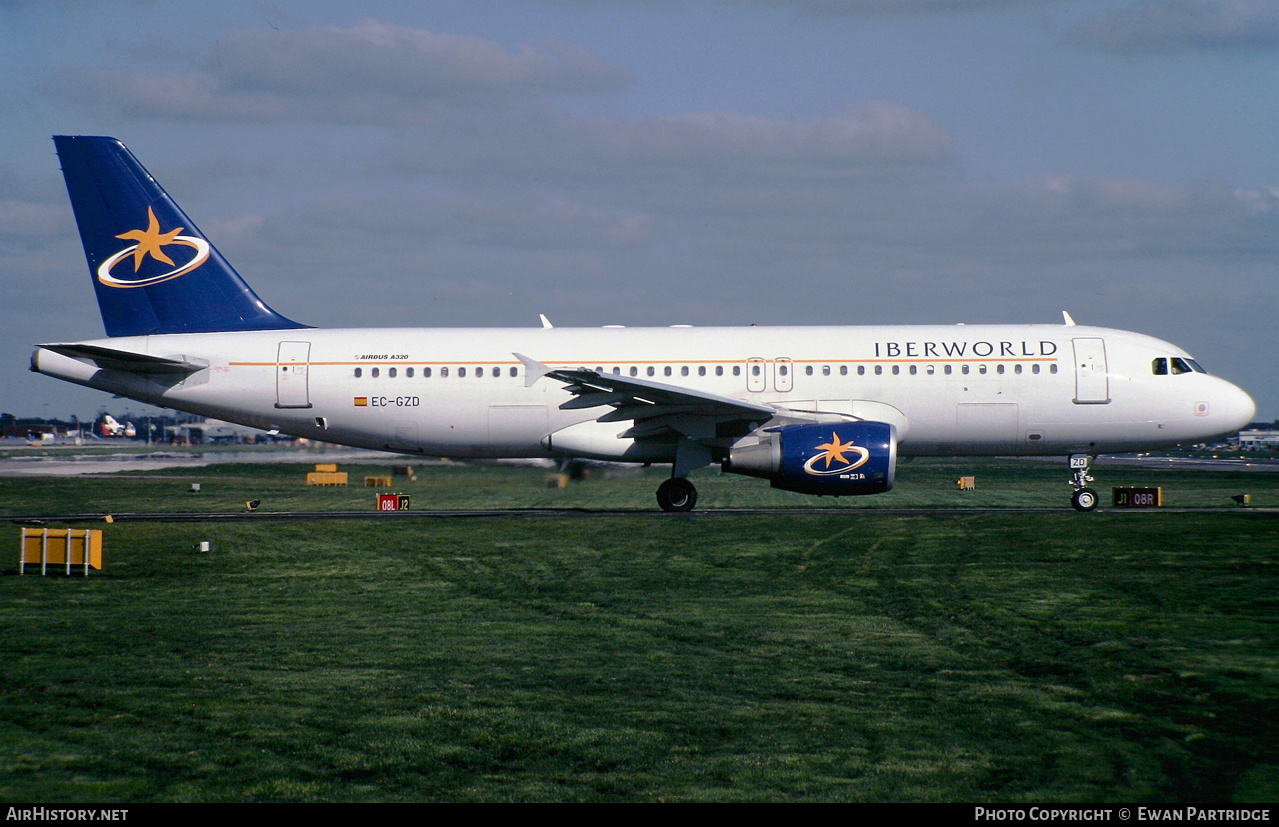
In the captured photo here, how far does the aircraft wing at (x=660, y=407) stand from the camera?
2320cm

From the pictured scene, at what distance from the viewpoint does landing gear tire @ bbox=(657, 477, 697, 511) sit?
25688 mm

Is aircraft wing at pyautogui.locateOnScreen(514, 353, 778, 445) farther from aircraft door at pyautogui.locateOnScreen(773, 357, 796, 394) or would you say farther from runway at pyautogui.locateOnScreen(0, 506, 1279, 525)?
runway at pyautogui.locateOnScreen(0, 506, 1279, 525)

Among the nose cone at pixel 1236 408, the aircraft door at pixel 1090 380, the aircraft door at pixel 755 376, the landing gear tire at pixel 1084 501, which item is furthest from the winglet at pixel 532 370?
the nose cone at pixel 1236 408

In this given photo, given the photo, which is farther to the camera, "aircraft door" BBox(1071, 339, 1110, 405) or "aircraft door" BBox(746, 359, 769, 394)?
"aircraft door" BBox(746, 359, 769, 394)

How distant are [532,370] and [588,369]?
1.37m

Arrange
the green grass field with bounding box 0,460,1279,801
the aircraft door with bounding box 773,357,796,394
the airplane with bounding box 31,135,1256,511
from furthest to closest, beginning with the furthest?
1. the aircraft door with bounding box 773,357,796,394
2. the airplane with bounding box 31,135,1256,511
3. the green grass field with bounding box 0,460,1279,801

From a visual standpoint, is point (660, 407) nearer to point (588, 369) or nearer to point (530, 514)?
point (588, 369)

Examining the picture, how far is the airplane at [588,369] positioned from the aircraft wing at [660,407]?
59 millimetres

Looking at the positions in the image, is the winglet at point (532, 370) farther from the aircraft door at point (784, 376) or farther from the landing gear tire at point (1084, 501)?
the landing gear tire at point (1084, 501)

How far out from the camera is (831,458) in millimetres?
23172

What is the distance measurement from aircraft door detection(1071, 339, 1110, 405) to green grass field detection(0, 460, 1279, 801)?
160 inches

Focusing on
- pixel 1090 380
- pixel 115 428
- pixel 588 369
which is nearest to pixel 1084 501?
pixel 1090 380

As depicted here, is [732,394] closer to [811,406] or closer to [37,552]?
[811,406]

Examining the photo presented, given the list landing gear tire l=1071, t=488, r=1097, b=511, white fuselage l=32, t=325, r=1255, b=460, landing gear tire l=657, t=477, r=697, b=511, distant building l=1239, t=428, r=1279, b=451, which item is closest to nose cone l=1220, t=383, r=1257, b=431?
white fuselage l=32, t=325, r=1255, b=460
